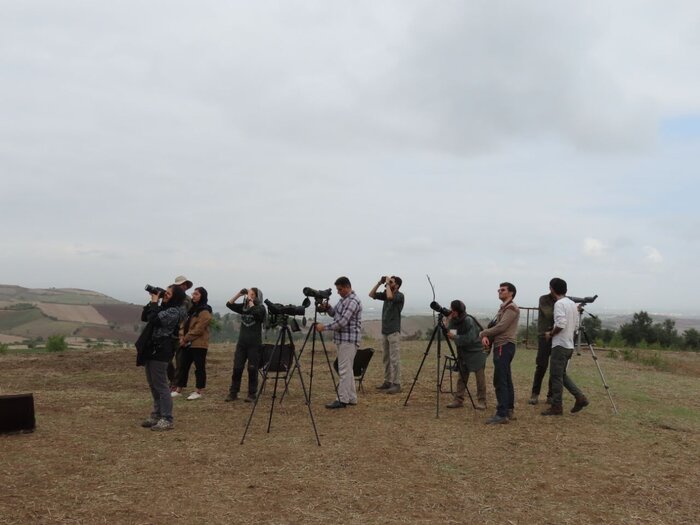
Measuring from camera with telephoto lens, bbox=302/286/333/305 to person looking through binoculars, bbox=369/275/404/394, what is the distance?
1752 mm

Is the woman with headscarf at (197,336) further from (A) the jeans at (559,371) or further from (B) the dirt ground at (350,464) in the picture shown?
(A) the jeans at (559,371)

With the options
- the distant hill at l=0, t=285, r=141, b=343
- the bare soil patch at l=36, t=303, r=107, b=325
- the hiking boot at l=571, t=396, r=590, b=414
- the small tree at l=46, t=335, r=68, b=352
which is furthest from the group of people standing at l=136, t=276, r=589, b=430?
the bare soil patch at l=36, t=303, r=107, b=325

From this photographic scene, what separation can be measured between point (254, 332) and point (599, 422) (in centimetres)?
527

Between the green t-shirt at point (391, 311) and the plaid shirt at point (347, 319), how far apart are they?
115 cm

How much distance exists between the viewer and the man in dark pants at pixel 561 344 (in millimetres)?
7723

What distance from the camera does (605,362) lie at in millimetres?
15992

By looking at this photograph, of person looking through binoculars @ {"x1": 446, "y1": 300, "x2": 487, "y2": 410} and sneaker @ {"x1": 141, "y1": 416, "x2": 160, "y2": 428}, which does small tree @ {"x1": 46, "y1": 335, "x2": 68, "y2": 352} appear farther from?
person looking through binoculars @ {"x1": 446, "y1": 300, "x2": 487, "y2": 410}

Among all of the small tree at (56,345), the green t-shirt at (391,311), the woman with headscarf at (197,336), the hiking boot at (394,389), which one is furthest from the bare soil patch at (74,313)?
the green t-shirt at (391,311)

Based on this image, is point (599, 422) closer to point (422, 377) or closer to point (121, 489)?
point (422, 377)

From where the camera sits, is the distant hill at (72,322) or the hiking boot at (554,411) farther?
the distant hill at (72,322)

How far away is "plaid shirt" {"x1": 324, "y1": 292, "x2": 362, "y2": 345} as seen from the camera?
822 centimetres

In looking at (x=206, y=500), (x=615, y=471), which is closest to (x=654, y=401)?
(x=615, y=471)

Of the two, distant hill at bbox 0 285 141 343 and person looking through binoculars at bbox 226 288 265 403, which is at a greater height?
person looking through binoculars at bbox 226 288 265 403

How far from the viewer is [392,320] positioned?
9516 mm
